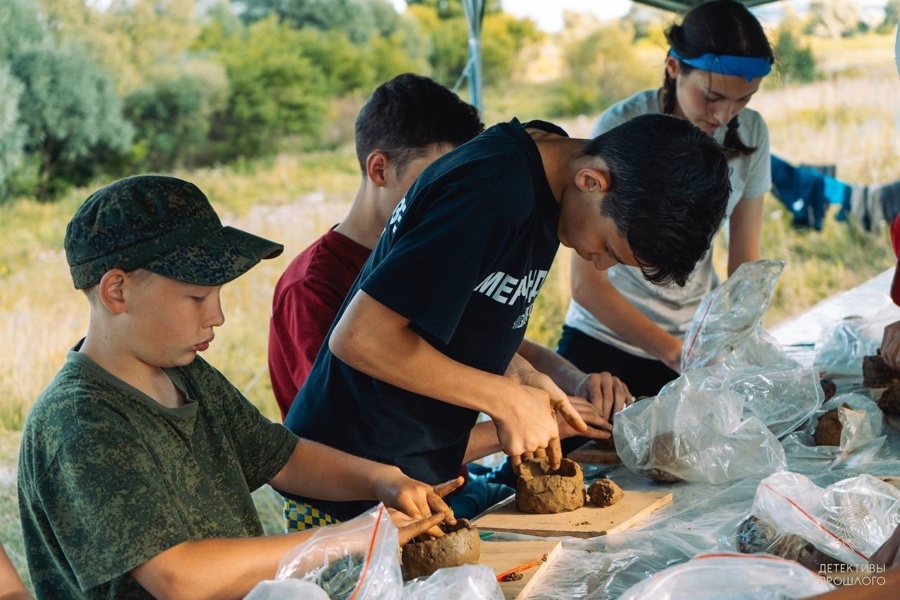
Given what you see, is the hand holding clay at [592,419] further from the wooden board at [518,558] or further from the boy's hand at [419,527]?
the boy's hand at [419,527]

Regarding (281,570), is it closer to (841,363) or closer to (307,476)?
(307,476)

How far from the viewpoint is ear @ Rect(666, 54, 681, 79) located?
2.91m

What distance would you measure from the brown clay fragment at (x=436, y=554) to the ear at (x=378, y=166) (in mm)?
980

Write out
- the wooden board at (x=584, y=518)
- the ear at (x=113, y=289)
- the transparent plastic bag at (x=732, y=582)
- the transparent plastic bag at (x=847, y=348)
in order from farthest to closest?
1. the transparent plastic bag at (x=847, y=348)
2. the wooden board at (x=584, y=518)
3. the ear at (x=113, y=289)
4. the transparent plastic bag at (x=732, y=582)

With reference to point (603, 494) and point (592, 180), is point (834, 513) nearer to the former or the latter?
point (603, 494)

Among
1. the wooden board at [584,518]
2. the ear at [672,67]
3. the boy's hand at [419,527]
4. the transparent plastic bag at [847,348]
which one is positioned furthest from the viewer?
the transparent plastic bag at [847,348]

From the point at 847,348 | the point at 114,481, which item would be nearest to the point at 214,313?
the point at 114,481

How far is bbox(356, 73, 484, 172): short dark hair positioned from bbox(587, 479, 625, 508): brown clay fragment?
86 centimetres

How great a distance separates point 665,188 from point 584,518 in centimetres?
68

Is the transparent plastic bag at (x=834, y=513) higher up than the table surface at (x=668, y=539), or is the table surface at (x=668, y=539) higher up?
the transparent plastic bag at (x=834, y=513)

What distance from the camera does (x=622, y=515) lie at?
200 centimetres

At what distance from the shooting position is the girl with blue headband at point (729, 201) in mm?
2818

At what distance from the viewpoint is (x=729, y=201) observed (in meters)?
2.81

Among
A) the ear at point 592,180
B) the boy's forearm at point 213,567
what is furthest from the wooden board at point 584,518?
the ear at point 592,180
